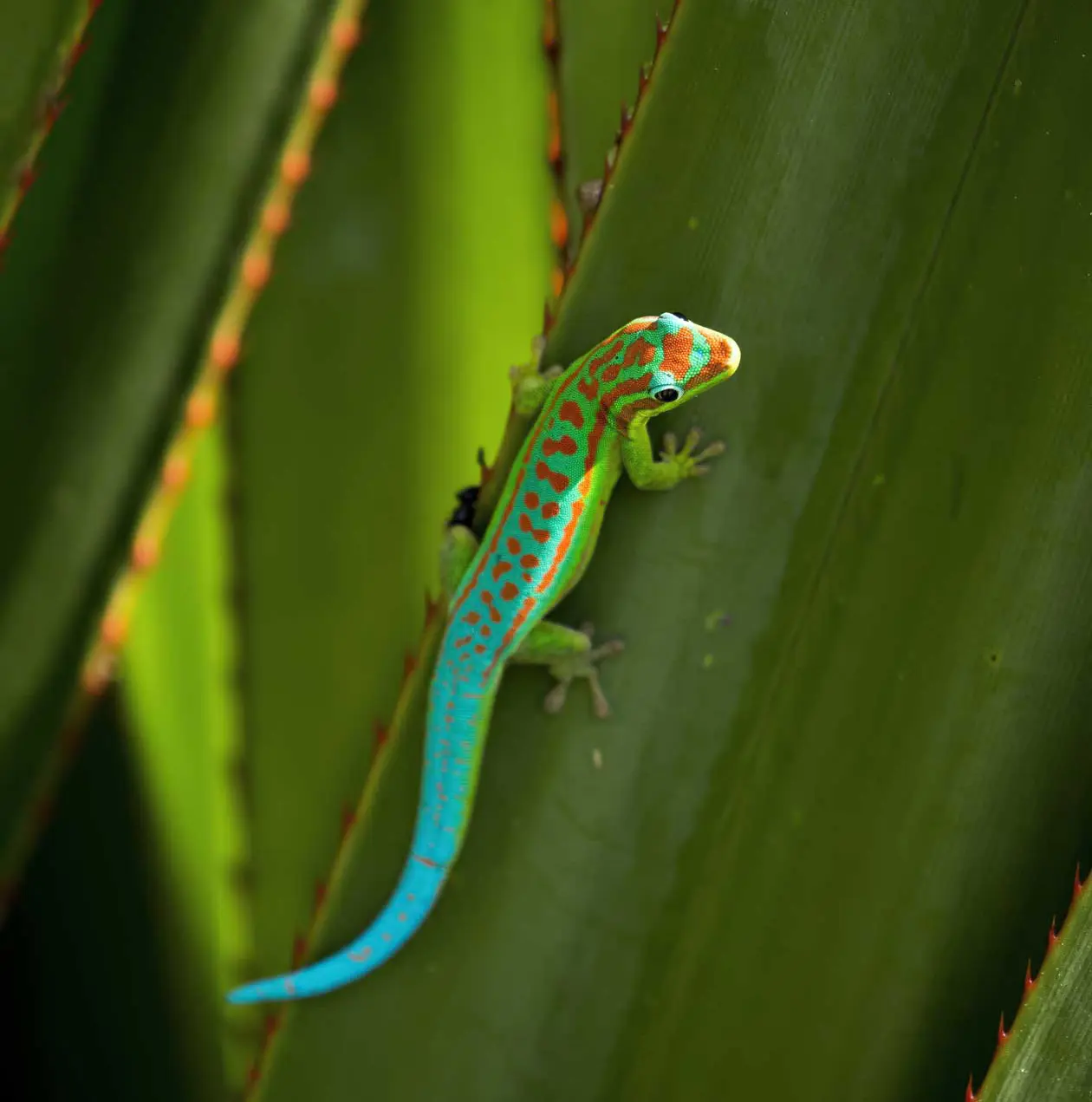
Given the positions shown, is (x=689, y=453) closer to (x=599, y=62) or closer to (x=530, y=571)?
(x=530, y=571)

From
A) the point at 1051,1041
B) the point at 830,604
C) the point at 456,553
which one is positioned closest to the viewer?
the point at 1051,1041

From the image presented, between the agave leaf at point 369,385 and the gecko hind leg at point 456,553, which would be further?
the gecko hind leg at point 456,553

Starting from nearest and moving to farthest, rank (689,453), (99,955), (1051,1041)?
(1051,1041), (689,453), (99,955)

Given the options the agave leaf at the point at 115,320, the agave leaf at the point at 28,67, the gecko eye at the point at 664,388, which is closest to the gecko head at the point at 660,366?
the gecko eye at the point at 664,388

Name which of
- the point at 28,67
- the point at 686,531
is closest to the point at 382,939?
the point at 686,531

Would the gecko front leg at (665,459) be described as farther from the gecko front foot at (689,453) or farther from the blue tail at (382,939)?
the blue tail at (382,939)

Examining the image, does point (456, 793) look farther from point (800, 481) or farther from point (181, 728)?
point (800, 481)
